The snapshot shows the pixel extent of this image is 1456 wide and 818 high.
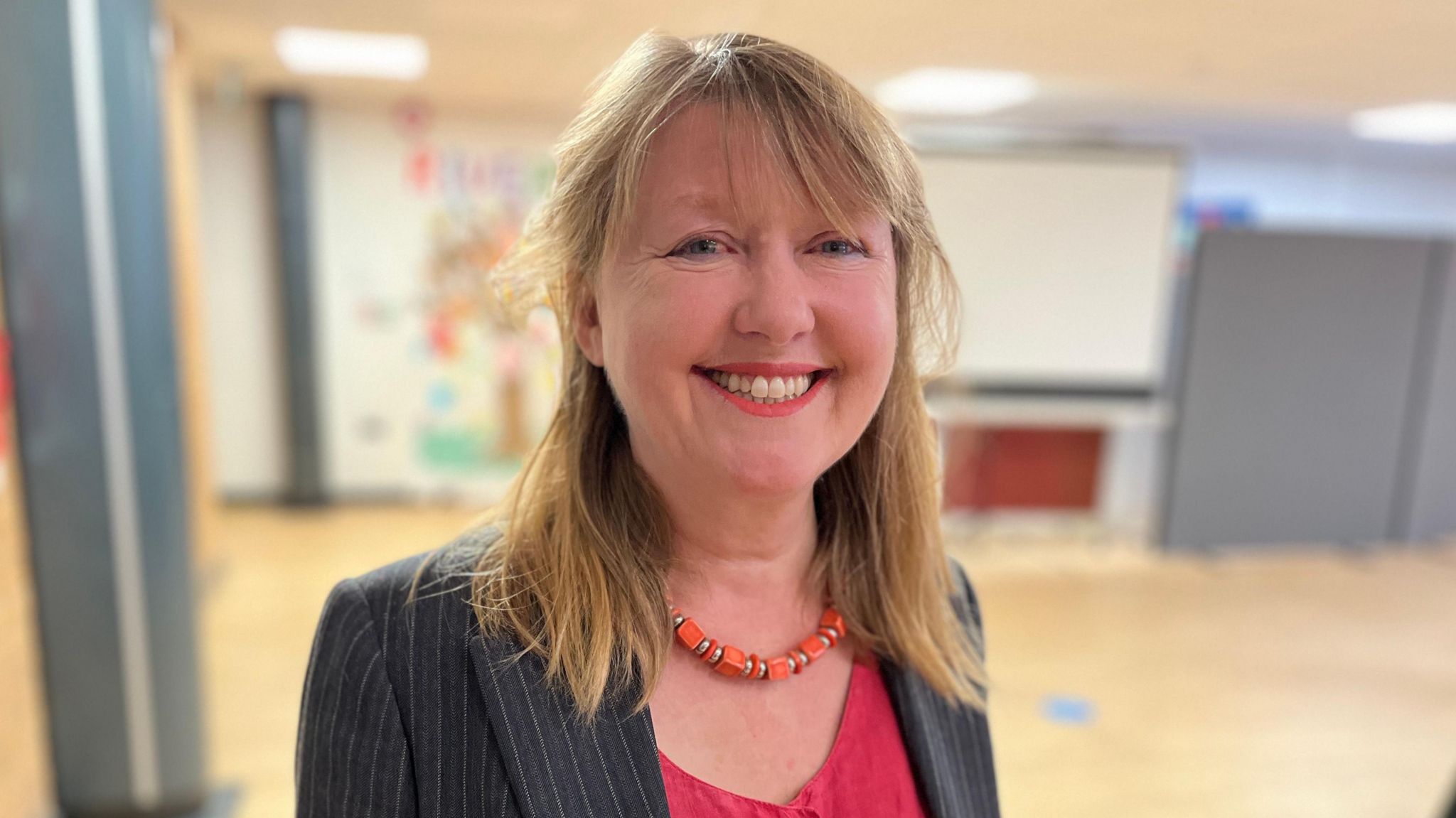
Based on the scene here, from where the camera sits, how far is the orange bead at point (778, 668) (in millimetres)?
979

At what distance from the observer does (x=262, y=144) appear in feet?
19.2

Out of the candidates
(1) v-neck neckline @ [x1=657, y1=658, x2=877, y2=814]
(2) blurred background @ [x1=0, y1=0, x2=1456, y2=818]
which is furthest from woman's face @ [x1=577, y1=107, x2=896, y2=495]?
(2) blurred background @ [x1=0, y1=0, x2=1456, y2=818]

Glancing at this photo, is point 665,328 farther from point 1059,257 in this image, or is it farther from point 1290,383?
point 1290,383

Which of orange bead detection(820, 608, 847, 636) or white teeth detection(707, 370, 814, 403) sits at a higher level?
white teeth detection(707, 370, 814, 403)

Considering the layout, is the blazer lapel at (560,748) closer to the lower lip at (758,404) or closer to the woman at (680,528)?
the woman at (680,528)

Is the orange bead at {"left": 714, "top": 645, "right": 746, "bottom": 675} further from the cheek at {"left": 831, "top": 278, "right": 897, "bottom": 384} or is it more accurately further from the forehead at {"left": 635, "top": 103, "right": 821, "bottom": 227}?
the forehead at {"left": 635, "top": 103, "right": 821, "bottom": 227}

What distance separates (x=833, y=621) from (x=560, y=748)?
343 millimetres

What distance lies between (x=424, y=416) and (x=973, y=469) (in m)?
3.64

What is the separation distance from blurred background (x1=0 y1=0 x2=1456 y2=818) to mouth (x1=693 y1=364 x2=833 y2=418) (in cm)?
107

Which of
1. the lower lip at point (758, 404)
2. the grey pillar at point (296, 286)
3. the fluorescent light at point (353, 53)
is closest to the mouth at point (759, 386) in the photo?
the lower lip at point (758, 404)

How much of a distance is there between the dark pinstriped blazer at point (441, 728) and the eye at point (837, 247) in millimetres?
443

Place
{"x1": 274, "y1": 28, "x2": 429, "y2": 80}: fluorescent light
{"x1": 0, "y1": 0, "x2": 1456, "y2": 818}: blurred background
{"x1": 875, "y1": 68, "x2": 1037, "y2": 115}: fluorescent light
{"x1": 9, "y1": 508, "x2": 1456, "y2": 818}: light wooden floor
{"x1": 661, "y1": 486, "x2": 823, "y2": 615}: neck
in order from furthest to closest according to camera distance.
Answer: {"x1": 875, "y1": 68, "x2": 1037, "y2": 115}: fluorescent light < {"x1": 274, "y1": 28, "x2": 429, "y2": 80}: fluorescent light < {"x1": 9, "y1": 508, "x2": 1456, "y2": 818}: light wooden floor < {"x1": 0, "y1": 0, "x2": 1456, "y2": 818}: blurred background < {"x1": 661, "y1": 486, "x2": 823, "y2": 615}: neck

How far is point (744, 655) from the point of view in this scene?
969 mm

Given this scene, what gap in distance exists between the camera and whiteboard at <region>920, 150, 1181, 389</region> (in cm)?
554
